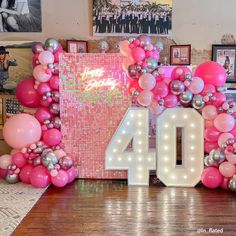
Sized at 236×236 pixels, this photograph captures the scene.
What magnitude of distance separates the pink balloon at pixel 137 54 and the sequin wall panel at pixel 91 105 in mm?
160

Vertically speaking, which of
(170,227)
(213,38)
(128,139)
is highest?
(213,38)

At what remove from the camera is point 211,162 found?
239cm

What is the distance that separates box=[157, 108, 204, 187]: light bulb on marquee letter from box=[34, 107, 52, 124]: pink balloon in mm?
833

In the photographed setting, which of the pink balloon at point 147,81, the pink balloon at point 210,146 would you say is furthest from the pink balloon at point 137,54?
the pink balloon at point 210,146

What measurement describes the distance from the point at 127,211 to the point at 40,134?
35.7 inches

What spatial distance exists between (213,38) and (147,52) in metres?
0.72

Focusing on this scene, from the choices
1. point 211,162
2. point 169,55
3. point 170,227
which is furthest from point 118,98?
point 170,227

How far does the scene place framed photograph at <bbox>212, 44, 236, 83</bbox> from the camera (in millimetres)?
2779

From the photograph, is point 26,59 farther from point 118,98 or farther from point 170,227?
point 170,227

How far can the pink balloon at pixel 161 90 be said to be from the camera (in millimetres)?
2387

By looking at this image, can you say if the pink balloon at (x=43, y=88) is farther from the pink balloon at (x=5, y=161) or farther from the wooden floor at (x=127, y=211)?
the wooden floor at (x=127, y=211)

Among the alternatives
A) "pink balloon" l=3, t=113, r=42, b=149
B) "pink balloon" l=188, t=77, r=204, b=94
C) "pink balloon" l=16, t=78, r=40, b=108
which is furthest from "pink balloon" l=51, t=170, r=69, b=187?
"pink balloon" l=188, t=77, r=204, b=94

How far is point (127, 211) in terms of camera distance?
2041 millimetres

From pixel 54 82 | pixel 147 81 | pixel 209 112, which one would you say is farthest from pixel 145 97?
pixel 54 82
